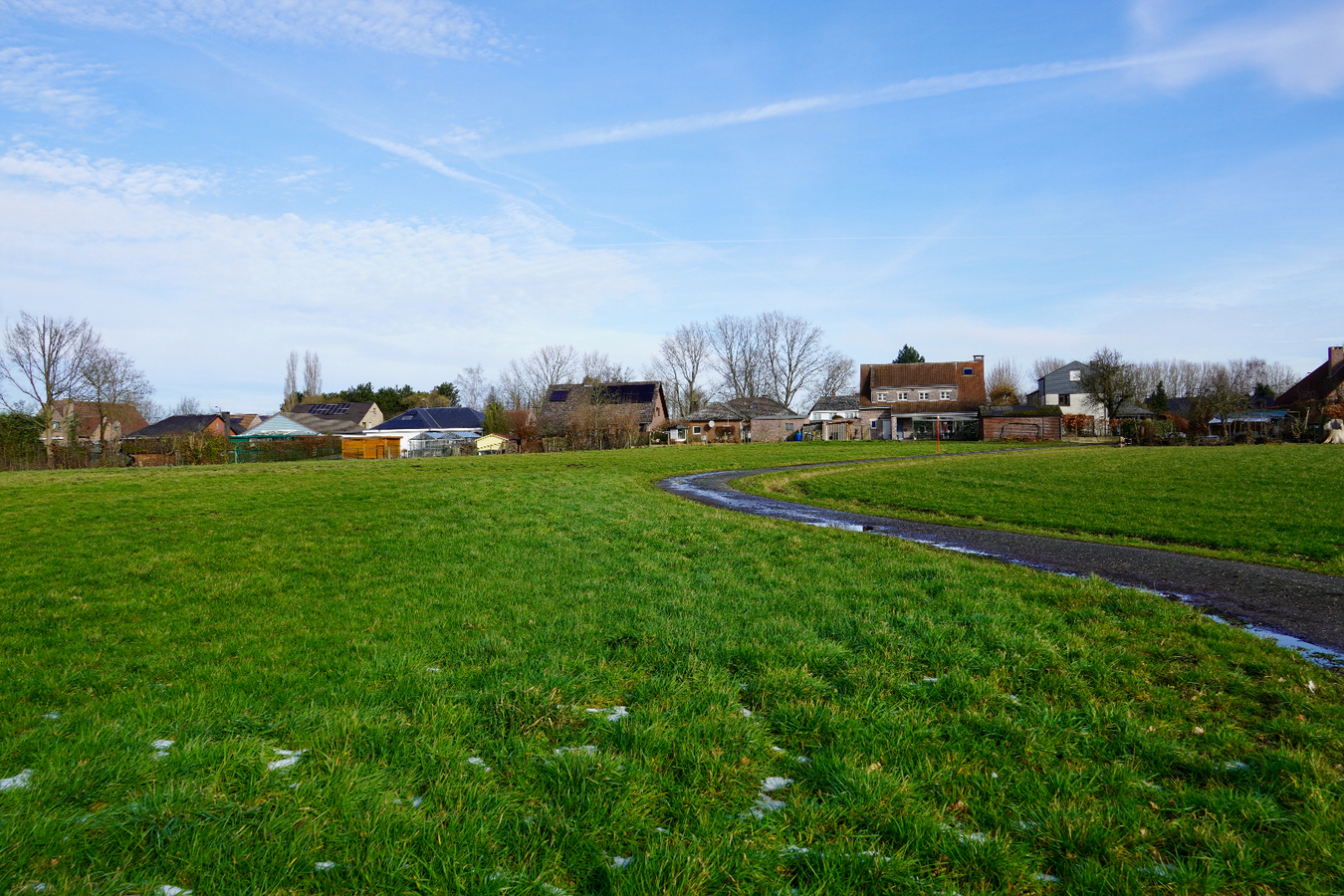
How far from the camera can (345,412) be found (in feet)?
277

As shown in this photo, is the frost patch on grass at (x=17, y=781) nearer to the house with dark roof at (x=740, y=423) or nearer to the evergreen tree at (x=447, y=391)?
the house with dark roof at (x=740, y=423)

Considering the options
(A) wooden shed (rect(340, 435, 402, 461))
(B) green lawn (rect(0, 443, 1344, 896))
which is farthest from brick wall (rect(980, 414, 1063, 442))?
(B) green lawn (rect(0, 443, 1344, 896))

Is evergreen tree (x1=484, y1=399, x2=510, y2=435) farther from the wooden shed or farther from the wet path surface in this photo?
the wet path surface

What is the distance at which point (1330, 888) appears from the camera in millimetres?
2900

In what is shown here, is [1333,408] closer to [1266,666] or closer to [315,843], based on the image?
[1266,666]

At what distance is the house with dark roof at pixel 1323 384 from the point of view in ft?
202

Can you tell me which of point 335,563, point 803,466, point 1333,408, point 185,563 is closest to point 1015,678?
point 335,563

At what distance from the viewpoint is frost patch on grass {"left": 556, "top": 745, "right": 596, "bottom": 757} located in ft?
12.7

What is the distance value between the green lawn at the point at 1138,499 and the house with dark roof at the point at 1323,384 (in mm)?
45854

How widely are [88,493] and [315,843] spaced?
20.3 metres

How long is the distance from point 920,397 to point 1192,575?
80.4 m

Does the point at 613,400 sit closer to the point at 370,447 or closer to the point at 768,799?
the point at 370,447

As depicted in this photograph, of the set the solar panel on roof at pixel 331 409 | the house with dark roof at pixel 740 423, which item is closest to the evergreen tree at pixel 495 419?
the house with dark roof at pixel 740 423

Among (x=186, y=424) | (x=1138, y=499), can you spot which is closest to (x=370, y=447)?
(x=186, y=424)
